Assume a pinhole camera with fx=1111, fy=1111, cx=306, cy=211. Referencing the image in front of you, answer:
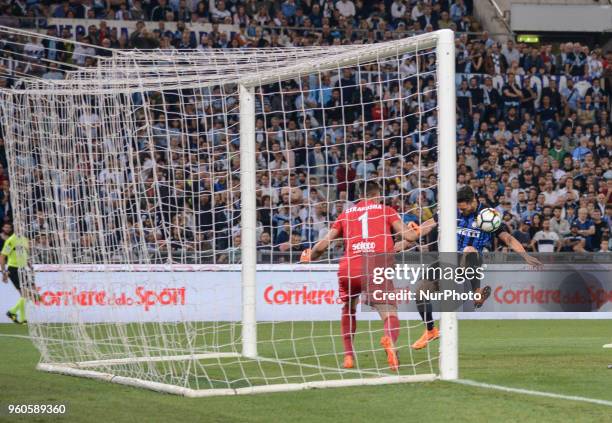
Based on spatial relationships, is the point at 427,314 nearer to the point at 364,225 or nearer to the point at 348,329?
the point at 348,329

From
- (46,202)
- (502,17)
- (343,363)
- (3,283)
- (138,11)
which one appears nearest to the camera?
(343,363)

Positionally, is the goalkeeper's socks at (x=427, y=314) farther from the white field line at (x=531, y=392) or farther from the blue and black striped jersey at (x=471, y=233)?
the white field line at (x=531, y=392)

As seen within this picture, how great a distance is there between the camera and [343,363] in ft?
42.6

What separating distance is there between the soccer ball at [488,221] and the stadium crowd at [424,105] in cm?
536

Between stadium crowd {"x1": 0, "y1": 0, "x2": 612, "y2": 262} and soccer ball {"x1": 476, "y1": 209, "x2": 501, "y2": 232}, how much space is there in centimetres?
536

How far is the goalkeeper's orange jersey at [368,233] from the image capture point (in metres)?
12.3

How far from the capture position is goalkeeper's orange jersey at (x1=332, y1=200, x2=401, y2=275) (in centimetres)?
1232

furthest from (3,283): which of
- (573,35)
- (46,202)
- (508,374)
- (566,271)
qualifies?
(573,35)

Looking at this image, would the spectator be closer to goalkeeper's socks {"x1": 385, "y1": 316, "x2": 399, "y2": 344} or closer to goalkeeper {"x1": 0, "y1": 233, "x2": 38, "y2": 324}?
goalkeeper {"x1": 0, "y1": 233, "x2": 38, "y2": 324}

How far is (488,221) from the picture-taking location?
543 inches

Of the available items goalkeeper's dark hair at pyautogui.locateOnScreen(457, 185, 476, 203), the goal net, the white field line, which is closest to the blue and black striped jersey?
goalkeeper's dark hair at pyautogui.locateOnScreen(457, 185, 476, 203)

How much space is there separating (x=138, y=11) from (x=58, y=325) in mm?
16529

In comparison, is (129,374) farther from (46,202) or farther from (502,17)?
(502,17)

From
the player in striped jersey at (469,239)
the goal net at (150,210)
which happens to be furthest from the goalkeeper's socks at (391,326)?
the player in striped jersey at (469,239)
